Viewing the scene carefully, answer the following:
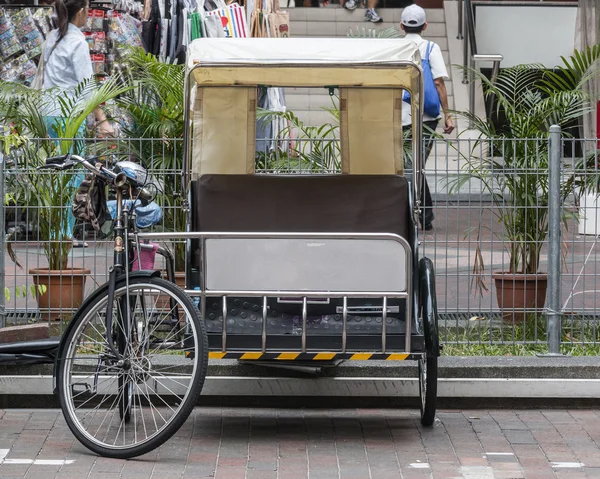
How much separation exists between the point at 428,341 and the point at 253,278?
979mm

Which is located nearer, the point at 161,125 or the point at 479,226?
the point at 479,226

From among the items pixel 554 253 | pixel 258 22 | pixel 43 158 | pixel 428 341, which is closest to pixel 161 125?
pixel 43 158

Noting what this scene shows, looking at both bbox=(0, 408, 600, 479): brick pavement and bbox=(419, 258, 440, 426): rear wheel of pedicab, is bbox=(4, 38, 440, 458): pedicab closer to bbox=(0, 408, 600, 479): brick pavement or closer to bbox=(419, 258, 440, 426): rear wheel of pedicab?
bbox=(419, 258, 440, 426): rear wheel of pedicab

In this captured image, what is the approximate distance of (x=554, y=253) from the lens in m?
7.36

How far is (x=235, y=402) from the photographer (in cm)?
705

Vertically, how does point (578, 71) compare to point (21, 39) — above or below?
below

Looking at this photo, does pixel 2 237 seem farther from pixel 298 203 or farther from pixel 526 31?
pixel 526 31

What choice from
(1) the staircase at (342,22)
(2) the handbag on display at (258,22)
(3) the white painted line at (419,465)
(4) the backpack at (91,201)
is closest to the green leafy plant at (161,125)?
(4) the backpack at (91,201)

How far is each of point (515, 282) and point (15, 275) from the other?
3114 millimetres

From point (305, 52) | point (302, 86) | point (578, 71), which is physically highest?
point (578, 71)

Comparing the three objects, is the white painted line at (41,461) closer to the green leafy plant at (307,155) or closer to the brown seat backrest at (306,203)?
the brown seat backrest at (306,203)

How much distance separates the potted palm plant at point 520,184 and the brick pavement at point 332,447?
1.14 meters

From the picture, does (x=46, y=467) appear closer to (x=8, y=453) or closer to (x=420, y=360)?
(x=8, y=453)

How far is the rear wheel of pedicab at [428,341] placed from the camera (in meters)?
6.20
